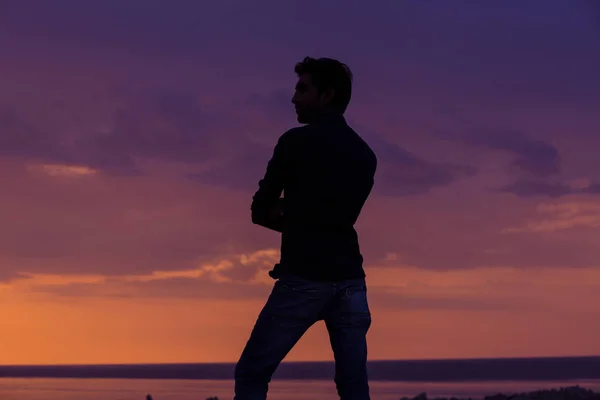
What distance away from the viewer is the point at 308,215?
18.9 ft

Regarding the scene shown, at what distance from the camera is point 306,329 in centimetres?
582

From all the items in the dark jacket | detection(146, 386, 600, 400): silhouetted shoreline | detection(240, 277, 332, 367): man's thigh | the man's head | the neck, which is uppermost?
the man's head

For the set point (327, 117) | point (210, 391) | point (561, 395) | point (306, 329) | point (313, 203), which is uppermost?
point (327, 117)

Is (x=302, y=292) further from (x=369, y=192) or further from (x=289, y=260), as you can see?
(x=369, y=192)

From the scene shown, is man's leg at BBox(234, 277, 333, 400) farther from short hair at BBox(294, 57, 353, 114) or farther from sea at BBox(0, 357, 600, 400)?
sea at BBox(0, 357, 600, 400)

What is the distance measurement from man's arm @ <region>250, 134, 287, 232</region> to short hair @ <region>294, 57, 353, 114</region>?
44cm

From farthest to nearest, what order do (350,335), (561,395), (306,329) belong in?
1. (561,395)
2. (350,335)
3. (306,329)

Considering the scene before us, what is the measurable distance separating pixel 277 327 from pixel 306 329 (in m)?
0.19

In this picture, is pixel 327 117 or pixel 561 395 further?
pixel 561 395

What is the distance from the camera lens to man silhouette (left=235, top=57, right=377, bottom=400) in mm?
5746

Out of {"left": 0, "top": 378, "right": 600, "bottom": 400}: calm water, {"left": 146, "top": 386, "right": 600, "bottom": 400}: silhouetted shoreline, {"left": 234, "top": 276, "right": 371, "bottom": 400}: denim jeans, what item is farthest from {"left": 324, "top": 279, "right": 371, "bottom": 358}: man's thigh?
{"left": 0, "top": 378, "right": 600, "bottom": 400}: calm water

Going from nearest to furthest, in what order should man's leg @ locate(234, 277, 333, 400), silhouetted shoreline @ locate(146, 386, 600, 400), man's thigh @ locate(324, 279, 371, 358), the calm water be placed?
1. man's leg @ locate(234, 277, 333, 400)
2. man's thigh @ locate(324, 279, 371, 358)
3. silhouetted shoreline @ locate(146, 386, 600, 400)
4. the calm water

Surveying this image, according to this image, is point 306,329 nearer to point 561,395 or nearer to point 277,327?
point 277,327

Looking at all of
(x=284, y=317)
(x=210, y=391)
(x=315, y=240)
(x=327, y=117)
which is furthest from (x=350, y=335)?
(x=210, y=391)
